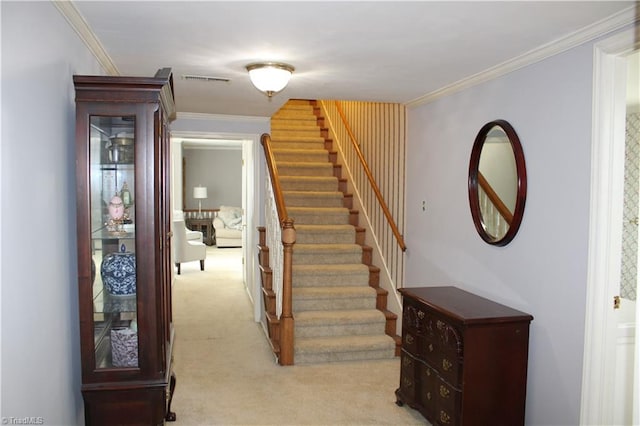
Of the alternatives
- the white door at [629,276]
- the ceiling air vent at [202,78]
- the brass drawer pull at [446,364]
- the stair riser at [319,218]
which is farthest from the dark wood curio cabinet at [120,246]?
the stair riser at [319,218]

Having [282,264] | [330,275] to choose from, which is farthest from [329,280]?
[282,264]

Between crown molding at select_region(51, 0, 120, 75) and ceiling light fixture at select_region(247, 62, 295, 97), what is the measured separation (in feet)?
2.90

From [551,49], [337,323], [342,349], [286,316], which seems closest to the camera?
[551,49]

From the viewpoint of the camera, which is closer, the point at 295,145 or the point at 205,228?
the point at 295,145

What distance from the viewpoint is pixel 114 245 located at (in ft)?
8.04

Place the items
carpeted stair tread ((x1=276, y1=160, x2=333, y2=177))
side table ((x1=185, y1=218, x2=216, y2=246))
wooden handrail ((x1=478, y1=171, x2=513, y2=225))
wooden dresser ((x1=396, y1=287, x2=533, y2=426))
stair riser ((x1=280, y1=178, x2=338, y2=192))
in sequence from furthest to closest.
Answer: side table ((x1=185, y1=218, x2=216, y2=246)), carpeted stair tread ((x1=276, y1=160, x2=333, y2=177)), stair riser ((x1=280, y1=178, x2=338, y2=192)), wooden handrail ((x1=478, y1=171, x2=513, y2=225)), wooden dresser ((x1=396, y1=287, x2=533, y2=426))

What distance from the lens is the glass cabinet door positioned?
2.36 metres

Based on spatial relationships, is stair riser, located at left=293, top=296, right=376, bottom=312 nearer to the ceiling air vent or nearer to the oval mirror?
the oval mirror

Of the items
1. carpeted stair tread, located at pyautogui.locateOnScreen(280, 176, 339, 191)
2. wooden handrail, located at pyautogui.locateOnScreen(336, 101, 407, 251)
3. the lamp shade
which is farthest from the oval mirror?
the lamp shade

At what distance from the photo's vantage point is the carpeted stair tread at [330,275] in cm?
500

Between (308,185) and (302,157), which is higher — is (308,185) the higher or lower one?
the lower one

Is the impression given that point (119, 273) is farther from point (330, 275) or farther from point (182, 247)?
point (182, 247)

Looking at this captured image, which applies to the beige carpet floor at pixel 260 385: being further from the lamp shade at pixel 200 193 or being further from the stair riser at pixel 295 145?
the lamp shade at pixel 200 193

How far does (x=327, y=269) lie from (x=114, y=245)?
2.87 metres
